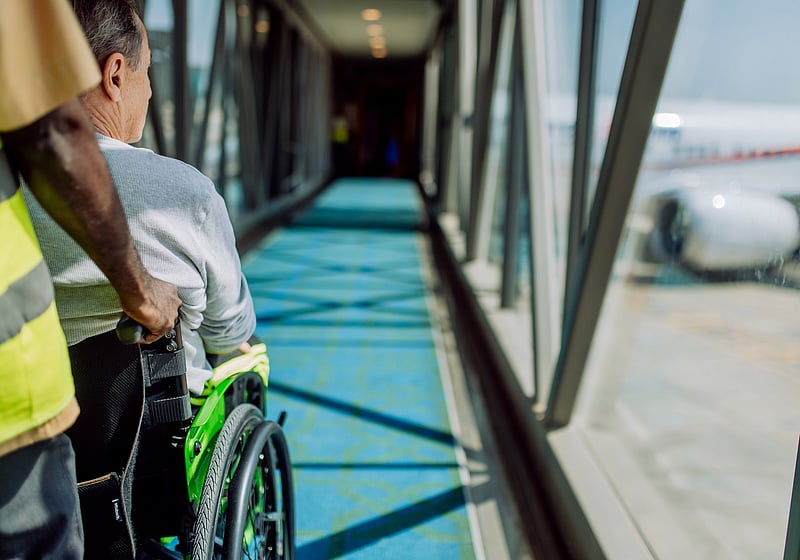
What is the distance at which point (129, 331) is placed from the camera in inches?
36.3

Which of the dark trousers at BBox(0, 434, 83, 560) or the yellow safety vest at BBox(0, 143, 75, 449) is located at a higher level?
the yellow safety vest at BBox(0, 143, 75, 449)

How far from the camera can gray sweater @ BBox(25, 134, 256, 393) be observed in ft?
3.43

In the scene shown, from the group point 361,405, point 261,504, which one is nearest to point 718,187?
point 361,405

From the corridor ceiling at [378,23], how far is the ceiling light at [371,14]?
0.09 meters

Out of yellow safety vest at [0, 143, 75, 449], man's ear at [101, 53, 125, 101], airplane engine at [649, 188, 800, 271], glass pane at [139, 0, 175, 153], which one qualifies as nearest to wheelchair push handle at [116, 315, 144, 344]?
yellow safety vest at [0, 143, 75, 449]

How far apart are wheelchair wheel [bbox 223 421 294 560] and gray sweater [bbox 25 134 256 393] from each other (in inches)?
11.0

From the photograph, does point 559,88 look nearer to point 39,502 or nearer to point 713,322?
point 713,322

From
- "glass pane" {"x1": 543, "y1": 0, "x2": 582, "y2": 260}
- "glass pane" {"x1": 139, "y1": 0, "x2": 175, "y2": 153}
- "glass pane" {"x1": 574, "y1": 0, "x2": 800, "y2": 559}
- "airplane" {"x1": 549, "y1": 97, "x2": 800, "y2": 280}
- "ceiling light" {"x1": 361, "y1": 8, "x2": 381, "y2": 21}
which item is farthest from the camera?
"ceiling light" {"x1": 361, "y1": 8, "x2": 381, "y2": 21}

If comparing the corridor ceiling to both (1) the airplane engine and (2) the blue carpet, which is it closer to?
(2) the blue carpet

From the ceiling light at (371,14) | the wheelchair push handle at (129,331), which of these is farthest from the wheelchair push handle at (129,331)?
the ceiling light at (371,14)

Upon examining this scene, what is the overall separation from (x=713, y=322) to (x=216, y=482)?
218 inches

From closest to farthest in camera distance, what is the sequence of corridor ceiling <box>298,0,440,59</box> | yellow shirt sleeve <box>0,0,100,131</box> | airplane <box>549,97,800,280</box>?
yellow shirt sleeve <box>0,0,100,131</box> → airplane <box>549,97,800,280</box> → corridor ceiling <box>298,0,440,59</box>

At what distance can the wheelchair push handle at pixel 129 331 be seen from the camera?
919mm

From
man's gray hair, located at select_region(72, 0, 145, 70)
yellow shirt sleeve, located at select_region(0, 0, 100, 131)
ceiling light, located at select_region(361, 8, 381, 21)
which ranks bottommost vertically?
yellow shirt sleeve, located at select_region(0, 0, 100, 131)
